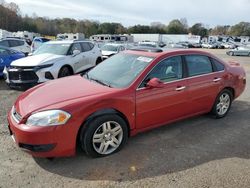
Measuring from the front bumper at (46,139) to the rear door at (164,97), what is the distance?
1.16 meters

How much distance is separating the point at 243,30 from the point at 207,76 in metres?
115

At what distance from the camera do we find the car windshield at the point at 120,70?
419 centimetres

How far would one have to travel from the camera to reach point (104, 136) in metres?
3.80

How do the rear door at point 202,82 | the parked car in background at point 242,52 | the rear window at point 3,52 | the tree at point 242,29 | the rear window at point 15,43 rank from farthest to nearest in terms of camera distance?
the tree at point 242,29 < the parked car in background at point 242,52 < the rear window at point 15,43 < the rear window at point 3,52 < the rear door at point 202,82

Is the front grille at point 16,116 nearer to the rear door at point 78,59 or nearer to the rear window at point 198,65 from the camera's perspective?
the rear window at point 198,65

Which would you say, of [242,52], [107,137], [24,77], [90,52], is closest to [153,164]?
[107,137]

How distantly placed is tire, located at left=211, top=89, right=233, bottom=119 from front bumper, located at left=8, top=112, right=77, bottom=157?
325 cm

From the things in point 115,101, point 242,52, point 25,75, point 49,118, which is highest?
point 115,101

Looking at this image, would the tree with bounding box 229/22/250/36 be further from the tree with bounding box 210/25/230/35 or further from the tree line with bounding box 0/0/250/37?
the tree with bounding box 210/25/230/35

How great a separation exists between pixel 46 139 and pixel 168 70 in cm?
233

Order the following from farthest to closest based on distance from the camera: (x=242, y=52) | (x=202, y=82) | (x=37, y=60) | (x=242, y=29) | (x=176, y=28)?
(x=176, y=28) → (x=242, y=29) → (x=242, y=52) → (x=37, y=60) → (x=202, y=82)

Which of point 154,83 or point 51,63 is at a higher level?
point 154,83

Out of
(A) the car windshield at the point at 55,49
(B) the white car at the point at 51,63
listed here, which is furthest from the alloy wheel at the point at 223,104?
(A) the car windshield at the point at 55,49

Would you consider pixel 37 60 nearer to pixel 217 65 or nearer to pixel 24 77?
pixel 24 77
